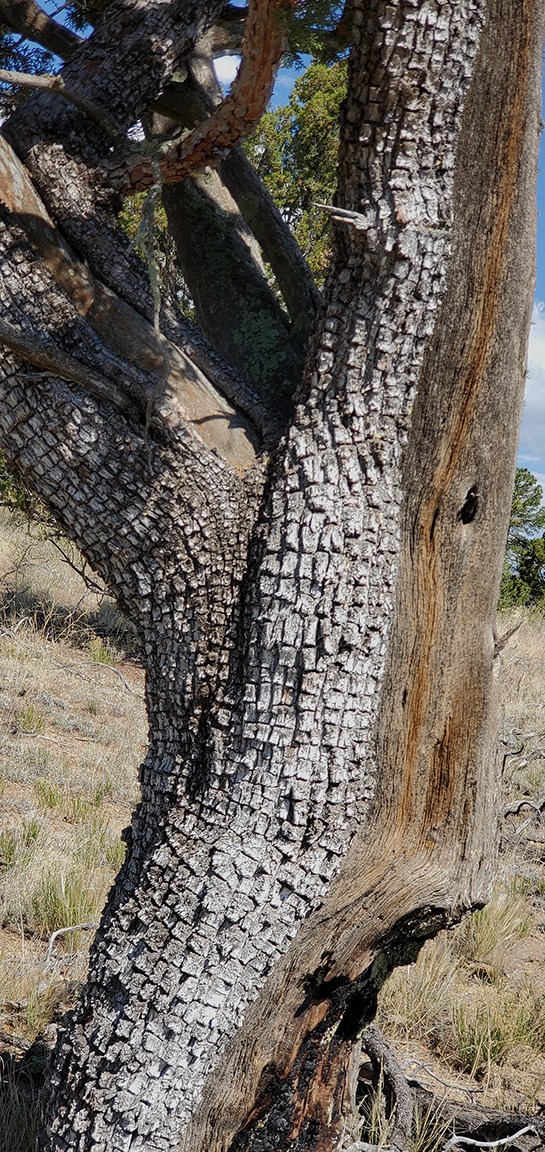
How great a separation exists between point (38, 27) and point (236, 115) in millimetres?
1554

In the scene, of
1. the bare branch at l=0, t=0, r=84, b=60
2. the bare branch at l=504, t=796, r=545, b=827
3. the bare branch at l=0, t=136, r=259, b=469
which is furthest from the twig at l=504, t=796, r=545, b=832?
the bare branch at l=0, t=0, r=84, b=60

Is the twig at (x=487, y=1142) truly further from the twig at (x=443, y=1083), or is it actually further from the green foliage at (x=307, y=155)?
the green foliage at (x=307, y=155)

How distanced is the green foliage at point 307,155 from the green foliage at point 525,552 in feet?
19.8

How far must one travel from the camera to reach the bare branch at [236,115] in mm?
2254

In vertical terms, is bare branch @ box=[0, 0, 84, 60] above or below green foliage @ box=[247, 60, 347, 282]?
below

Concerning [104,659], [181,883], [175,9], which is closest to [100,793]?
[104,659]

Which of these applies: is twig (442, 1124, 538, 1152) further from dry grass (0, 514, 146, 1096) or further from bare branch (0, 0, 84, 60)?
bare branch (0, 0, 84, 60)

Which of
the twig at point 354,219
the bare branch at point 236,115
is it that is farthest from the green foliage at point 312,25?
the twig at point 354,219

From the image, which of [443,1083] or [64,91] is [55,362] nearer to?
[64,91]

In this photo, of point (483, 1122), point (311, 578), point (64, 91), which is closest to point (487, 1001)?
point (483, 1122)

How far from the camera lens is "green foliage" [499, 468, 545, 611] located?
13.7 m

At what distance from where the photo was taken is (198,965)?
2.25m

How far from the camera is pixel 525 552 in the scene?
47.0 feet

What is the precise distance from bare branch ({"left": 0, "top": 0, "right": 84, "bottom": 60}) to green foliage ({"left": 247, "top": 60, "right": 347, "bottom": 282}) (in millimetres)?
4962
